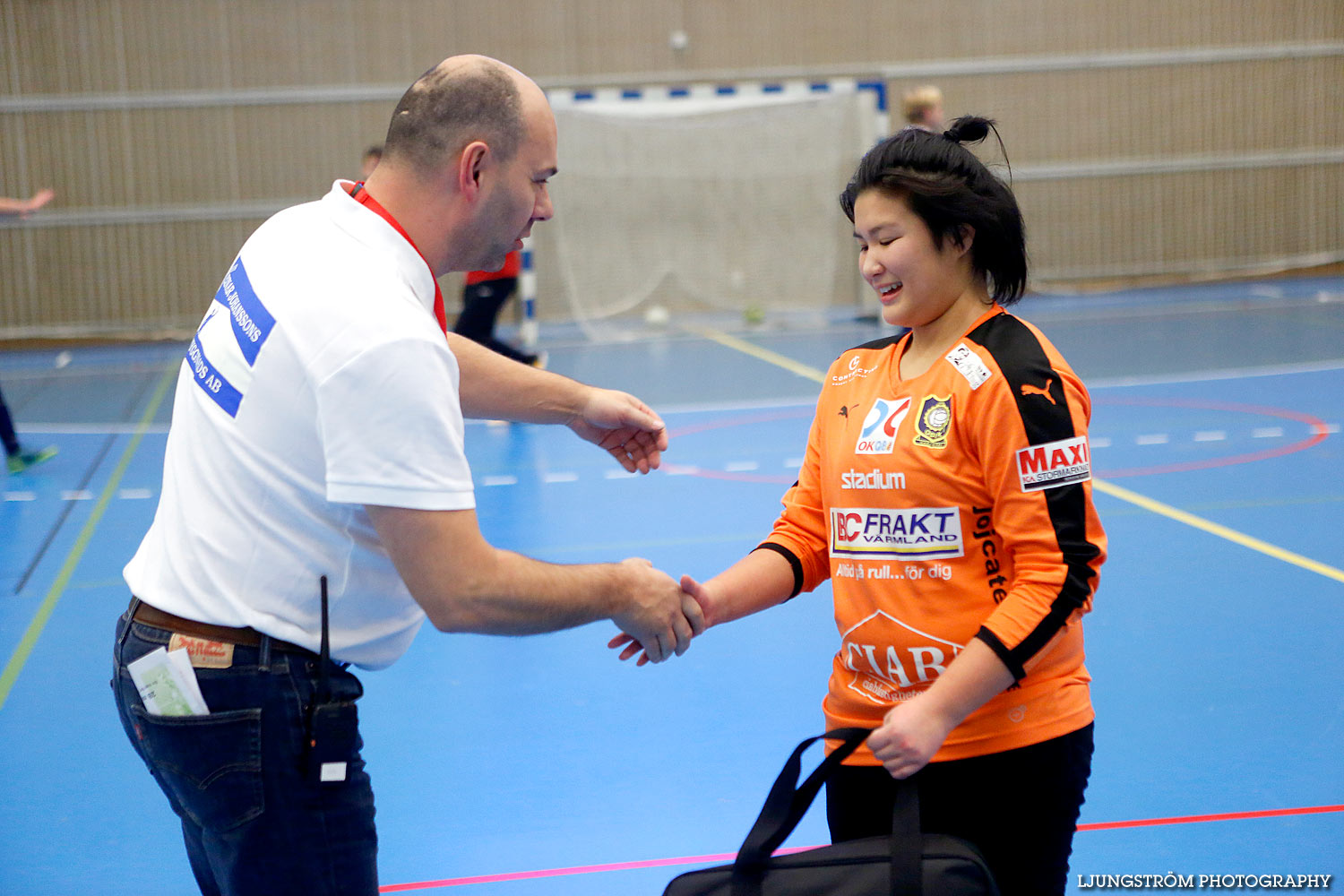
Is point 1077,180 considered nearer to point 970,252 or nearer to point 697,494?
point 697,494

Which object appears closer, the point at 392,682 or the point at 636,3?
the point at 392,682

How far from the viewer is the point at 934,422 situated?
189 cm

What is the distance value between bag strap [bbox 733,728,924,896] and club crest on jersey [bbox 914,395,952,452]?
0.48 metres

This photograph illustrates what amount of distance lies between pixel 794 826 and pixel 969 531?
19.9 inches

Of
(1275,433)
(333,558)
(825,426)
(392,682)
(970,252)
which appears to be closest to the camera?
(333,558)

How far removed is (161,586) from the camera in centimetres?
176

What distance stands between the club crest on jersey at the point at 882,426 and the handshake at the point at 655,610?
36 centimetres

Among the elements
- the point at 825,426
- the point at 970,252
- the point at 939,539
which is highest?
the point at 970,252

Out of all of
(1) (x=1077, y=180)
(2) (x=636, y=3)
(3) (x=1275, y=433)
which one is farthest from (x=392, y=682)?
(1) (x=1077, y=180)

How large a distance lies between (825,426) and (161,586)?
107 cm

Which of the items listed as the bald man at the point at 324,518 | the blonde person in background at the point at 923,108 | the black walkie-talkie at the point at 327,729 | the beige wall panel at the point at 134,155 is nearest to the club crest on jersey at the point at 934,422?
the bald man at the point at 324,518

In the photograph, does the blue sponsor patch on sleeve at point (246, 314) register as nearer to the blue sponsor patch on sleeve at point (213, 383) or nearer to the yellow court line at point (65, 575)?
the blue sponsor patch on sleeve at point (213, 383)

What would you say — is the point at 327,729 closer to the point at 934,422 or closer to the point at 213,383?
the point at 213,383

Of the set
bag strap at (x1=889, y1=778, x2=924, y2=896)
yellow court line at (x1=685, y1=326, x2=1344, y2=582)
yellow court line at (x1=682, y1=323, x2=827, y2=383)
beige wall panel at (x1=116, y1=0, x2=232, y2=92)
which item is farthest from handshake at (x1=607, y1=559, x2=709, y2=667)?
beige wall panel at (x1=116, y1=0, x2=232, y2=92)
